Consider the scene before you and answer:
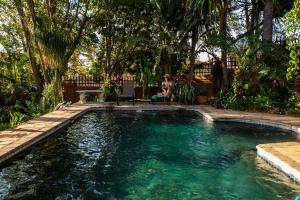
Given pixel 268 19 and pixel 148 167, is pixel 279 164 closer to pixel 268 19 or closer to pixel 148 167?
pixel 148 167

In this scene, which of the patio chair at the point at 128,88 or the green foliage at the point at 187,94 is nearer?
the green foliage at the point at 187,94

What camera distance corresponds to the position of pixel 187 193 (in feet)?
15.6

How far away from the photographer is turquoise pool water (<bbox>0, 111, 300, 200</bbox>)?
4715mm

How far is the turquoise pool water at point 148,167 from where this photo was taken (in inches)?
186

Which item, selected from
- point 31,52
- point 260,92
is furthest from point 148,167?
point 31,52

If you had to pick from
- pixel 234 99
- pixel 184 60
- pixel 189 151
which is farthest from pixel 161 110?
pixel 189 151

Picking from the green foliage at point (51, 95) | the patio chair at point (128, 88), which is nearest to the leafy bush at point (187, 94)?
the patio chair at point (128, 88)

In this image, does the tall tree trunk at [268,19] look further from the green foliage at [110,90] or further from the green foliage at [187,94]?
the green foliage at [110,90]

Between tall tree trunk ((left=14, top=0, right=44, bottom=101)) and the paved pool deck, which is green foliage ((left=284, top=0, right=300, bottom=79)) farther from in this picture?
tall tree trunk ((left=14, top=0, right=44, bottom=101))

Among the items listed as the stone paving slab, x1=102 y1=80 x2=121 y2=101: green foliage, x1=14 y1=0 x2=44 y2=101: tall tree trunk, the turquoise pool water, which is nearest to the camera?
the turquoise pool water

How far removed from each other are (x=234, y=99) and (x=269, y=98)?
4.68 ft

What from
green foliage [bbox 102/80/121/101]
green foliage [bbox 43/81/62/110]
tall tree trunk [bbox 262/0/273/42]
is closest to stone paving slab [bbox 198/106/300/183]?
tall tree trunk [bbox 262/0/273/42]

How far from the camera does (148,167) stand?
5.96 metres

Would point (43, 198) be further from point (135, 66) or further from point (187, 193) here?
point (135, 66)
